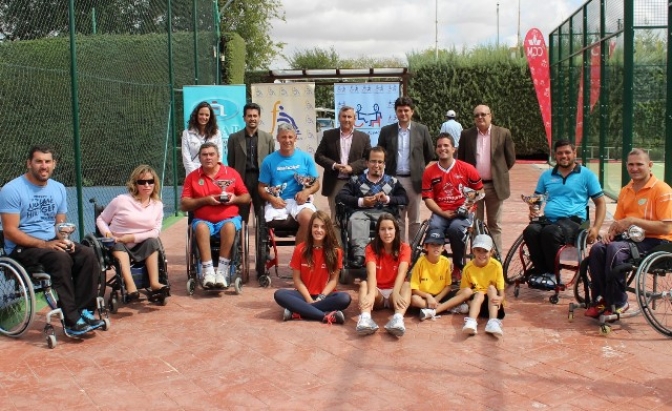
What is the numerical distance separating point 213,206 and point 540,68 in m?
13.5

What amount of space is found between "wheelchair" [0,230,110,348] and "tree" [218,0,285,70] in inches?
913

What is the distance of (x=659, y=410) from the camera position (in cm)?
379

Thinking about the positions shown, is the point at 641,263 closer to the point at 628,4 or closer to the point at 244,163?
the point at 244,163

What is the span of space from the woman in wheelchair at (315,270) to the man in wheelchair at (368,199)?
22.3 inches

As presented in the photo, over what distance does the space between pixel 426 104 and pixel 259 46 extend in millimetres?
8731

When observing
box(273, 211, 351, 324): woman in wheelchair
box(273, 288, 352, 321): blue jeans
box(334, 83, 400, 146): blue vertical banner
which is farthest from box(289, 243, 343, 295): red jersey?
box(334, 83, 400, 146): blue vertical banner

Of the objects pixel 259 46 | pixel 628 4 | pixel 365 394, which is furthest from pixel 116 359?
pixel 259 46

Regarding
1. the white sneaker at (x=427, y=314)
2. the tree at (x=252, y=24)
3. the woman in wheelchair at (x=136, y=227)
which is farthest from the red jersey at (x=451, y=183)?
the tree at (x=252, y=24)

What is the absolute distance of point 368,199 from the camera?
6461 millimetres

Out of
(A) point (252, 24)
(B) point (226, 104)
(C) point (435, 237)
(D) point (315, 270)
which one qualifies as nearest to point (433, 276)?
(C) point (435, 237)

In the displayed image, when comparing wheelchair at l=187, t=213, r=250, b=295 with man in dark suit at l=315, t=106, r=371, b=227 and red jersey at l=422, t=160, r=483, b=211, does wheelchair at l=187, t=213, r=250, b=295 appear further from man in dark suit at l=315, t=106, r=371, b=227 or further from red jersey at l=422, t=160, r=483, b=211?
red jersey at l=422, t=160, r=483, b=211

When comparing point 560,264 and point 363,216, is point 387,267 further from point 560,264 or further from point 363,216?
point 560,264

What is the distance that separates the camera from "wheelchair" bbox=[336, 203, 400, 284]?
641 cm

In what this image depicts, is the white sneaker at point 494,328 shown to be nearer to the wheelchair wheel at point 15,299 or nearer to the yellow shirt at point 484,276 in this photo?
the yellow shirt at point 484,276
